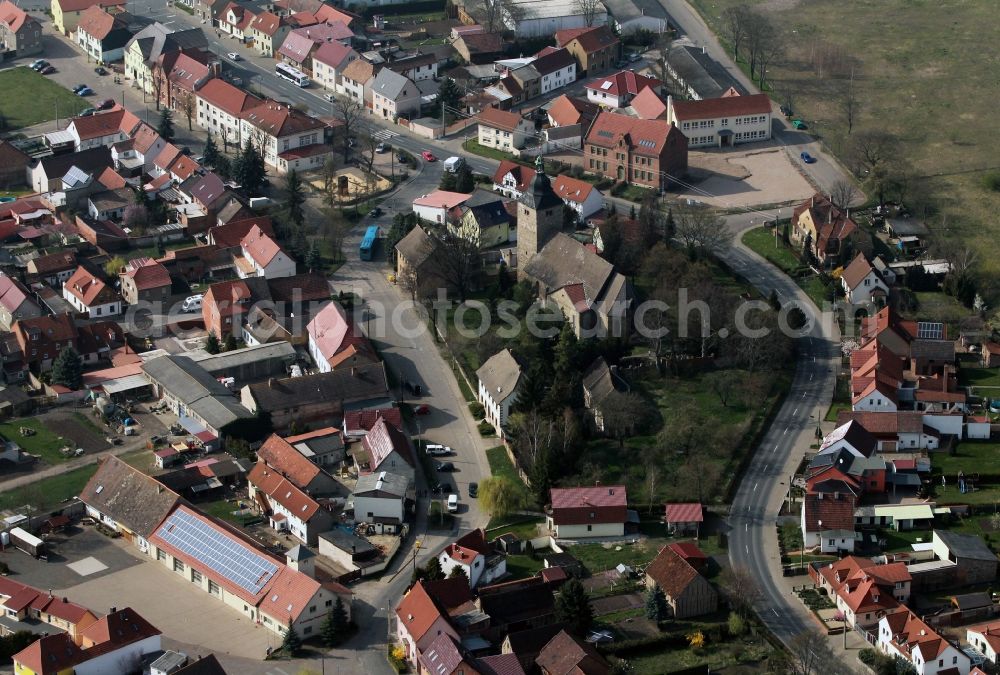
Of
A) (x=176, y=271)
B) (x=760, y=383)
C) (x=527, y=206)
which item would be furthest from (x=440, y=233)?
(x=760, y=383)

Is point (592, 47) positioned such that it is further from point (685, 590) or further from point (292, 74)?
point (685, 590)

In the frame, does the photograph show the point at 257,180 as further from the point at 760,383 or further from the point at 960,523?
the point at 960,523

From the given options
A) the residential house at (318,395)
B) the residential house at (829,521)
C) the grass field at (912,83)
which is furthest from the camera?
the grass field at (912,83)

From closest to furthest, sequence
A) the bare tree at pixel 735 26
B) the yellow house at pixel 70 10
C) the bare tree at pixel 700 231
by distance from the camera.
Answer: the bare tree at pixel 700 231, the bare tree at pixel 735 26, the yellow house at pixel 70 10

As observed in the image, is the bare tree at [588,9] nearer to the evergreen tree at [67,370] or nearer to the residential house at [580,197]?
the residential house at [580,197]

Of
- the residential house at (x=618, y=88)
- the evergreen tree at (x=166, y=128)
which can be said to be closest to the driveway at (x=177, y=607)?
the evergreen tree at (x=166, y=128)

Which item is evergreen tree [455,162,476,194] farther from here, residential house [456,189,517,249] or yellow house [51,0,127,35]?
yellow house [51,0,127,35]

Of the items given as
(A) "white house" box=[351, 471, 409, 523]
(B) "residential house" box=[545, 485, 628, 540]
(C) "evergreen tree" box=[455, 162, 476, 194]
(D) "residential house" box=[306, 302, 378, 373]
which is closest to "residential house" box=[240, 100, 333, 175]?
(C) "evergreen tree" box=[455, 162, 476, 194]
